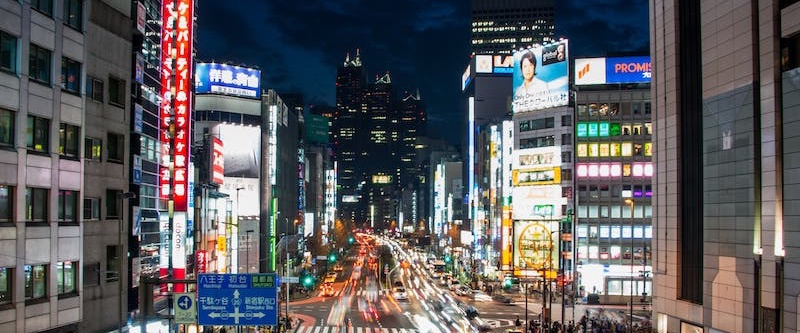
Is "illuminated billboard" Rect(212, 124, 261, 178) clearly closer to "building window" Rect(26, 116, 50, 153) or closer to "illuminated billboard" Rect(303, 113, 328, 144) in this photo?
"building window" Rect(26, 116, 50, 153)

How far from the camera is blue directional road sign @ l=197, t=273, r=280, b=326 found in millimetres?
29219

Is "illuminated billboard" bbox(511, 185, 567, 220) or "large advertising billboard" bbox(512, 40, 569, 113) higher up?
"large advertising billboard" bbox(512, 40, 569, 113)

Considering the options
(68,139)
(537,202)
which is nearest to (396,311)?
(537,202)

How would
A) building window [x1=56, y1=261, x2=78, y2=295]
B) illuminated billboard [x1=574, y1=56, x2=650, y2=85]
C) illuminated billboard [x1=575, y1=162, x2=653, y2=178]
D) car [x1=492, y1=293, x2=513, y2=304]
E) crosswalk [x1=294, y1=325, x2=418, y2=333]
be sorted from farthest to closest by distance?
1. illuminated billboard [x1=575, y1=162, x2=653, y2=178]
2. illuminated billboard [x1=574, y1=56, x2=650, y2=85]
3. car [x1=492, y1=293, x2=513, y2=304]
4. crosswalk [x1=294, y1=325, x2=418, y2=333]
5. building window [x1=56, y1=261, x2=78, y2=295]

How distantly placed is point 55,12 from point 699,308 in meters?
32.5

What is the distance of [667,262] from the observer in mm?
40781

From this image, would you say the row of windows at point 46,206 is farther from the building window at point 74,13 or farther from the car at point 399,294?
the car at point 399,294

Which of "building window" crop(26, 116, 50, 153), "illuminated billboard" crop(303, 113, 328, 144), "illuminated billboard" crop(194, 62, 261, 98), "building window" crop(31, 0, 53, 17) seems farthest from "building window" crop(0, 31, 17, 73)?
"illuminated billboard" crop(303, 113, 328, 144)

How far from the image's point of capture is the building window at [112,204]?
3222cm

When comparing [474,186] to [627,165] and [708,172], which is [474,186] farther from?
[708,172]

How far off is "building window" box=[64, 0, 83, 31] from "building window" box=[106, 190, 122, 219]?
761cm

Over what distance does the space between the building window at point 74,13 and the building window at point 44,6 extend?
3.20 feet

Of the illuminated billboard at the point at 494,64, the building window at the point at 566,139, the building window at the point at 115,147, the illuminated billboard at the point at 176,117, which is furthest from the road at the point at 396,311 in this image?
the illuminated billboard at the point at 494,64

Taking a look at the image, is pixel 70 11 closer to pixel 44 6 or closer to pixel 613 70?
pixel 44 6
